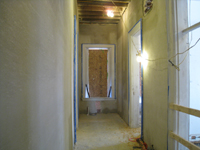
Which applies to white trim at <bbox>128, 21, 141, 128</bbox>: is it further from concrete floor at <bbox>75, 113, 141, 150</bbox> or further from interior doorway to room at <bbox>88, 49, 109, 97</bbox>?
interior doorway to room at <bbox>88, 49, 109, 97</bbox>

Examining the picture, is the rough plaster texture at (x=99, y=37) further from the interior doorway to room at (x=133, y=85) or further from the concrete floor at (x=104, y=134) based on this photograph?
the interior doorway to room at (x=133, y=85)

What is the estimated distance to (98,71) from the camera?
649 cm

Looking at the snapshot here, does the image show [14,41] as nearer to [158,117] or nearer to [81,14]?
[158,117]

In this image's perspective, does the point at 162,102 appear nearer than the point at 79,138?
Yes

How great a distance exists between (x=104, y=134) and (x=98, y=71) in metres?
4.10

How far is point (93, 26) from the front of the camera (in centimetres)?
440

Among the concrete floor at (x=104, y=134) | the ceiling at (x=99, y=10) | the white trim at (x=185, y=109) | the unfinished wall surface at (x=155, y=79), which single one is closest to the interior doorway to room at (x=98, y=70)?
the ceiling at (x=99, y=10)

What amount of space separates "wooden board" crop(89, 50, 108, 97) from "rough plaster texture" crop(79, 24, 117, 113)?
1961 millimetres

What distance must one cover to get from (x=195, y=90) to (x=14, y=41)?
1870 millimetres

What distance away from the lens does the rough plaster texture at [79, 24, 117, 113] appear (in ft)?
14.2

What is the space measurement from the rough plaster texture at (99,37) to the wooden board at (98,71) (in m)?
1.96

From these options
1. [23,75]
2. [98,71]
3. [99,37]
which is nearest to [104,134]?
[23,75]

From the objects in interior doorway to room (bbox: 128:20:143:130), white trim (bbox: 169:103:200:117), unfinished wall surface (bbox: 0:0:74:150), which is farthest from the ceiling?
unfinished wall surface (bbox: 0:0:74:150)

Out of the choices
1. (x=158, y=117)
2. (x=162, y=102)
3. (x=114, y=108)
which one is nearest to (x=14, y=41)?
(x=162, y=102)
